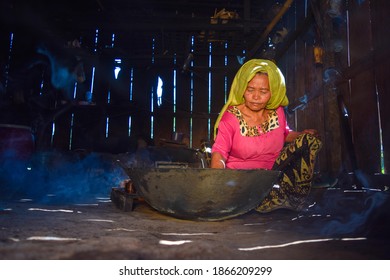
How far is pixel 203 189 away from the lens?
1730 millimetres

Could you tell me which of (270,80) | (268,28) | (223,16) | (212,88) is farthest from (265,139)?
(212,88)

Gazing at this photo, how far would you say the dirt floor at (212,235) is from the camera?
1.34 meters

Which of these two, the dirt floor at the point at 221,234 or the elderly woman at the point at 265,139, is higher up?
the elderly woman at the point at 265,139

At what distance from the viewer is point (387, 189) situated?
2.65 metres

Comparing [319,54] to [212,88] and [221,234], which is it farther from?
[212,88]

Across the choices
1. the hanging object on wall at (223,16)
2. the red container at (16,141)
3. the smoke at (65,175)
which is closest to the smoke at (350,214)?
the smoke at (65,175)

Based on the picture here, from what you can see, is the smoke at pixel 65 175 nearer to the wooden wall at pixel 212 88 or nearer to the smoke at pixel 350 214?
the wooden wall at pixel 212 88

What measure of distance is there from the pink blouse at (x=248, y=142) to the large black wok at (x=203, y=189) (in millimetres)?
680

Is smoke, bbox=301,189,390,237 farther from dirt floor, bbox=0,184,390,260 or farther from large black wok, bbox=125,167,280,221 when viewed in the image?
large black wok, bbox=125,167,280,221

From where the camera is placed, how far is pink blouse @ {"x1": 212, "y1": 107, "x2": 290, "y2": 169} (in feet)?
8.41

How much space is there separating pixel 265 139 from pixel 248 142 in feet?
0.56

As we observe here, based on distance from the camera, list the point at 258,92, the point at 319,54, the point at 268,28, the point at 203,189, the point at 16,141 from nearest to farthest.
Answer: the point at 203,189 < the point at 258,92 < the point at 16,141 < the point at 319,54 < the point at 268,28

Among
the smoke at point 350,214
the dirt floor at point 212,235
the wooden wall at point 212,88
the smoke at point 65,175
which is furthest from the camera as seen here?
the smoke at point 65,175

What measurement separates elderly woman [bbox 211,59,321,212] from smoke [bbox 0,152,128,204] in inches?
114
